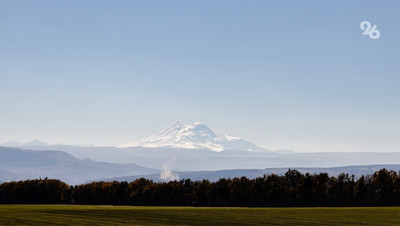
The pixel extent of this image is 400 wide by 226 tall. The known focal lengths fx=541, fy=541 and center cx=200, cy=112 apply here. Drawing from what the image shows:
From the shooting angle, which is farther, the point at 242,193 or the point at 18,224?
the point at 242,193

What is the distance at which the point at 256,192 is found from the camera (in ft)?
554

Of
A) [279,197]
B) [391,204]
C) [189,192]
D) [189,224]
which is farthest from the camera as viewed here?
[189,192]

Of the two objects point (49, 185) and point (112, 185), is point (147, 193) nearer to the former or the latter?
Result: point (112, 185)

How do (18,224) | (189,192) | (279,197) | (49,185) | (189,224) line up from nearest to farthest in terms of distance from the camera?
(18,224), (189,224), (279,197), (189,192), (49,185)

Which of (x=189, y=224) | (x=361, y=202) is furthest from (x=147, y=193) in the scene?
(x=189, y=224)

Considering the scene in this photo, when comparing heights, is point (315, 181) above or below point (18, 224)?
above

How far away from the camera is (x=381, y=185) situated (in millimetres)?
167625

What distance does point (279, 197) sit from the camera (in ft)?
543

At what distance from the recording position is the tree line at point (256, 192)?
16150cm

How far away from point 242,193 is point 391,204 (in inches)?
1791

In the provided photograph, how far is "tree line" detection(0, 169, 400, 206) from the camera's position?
6358 inches

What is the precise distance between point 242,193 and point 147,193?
105 ft

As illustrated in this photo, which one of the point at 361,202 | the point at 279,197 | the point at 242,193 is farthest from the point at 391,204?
the point at 242,193

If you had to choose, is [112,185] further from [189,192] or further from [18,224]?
[18,224]
